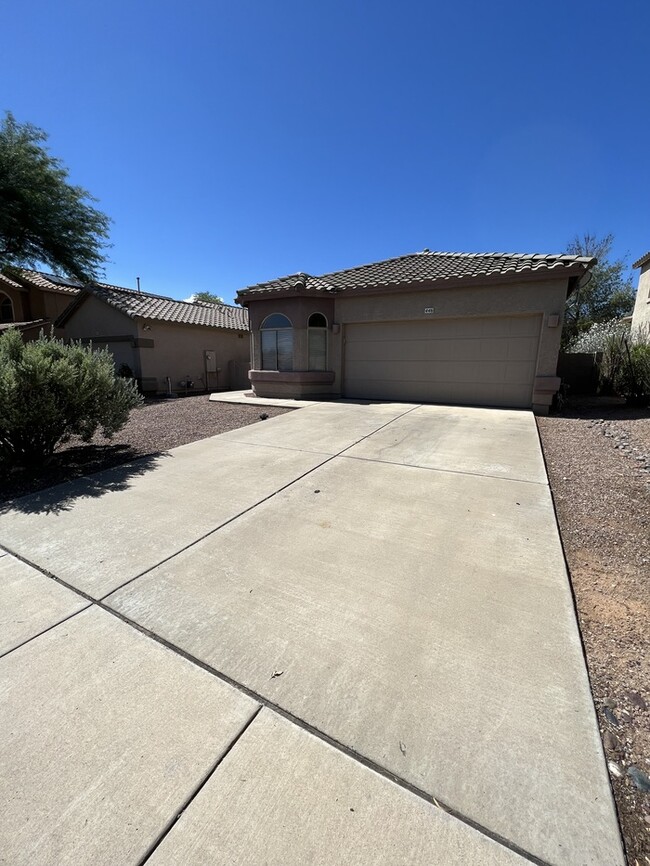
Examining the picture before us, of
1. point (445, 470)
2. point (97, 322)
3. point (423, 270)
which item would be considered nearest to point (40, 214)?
point (97, 322)

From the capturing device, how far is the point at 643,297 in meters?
17.4

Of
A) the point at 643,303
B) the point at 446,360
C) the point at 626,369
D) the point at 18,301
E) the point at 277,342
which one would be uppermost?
the point at 18,301

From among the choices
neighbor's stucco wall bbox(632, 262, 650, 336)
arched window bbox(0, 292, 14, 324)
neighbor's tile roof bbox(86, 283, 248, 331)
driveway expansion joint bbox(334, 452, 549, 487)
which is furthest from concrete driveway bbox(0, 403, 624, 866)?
arched window bbox(0, 292, 14, 324)

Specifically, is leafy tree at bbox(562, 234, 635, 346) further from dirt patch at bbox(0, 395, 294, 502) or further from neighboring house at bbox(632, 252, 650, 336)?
dirt patch at bbox(0, 395, 294, 502)

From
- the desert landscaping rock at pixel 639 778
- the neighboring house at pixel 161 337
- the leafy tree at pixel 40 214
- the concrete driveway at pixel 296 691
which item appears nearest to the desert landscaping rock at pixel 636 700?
the concrete driveway at pixel 296 691

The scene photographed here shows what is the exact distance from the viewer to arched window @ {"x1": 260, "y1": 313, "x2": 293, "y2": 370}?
507 inches

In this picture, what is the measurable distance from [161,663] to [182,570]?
96cm

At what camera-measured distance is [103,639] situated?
2.37 meters

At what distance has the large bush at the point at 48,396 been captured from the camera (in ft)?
16.5

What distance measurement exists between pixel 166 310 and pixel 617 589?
1906cm

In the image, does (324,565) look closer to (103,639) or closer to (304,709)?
(304,709)

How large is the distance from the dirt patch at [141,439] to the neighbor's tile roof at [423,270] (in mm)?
4499

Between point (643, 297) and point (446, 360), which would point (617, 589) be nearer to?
point (446, 360)

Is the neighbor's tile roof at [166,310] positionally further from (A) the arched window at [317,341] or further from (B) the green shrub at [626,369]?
(B) the green shrub at [626,369]
